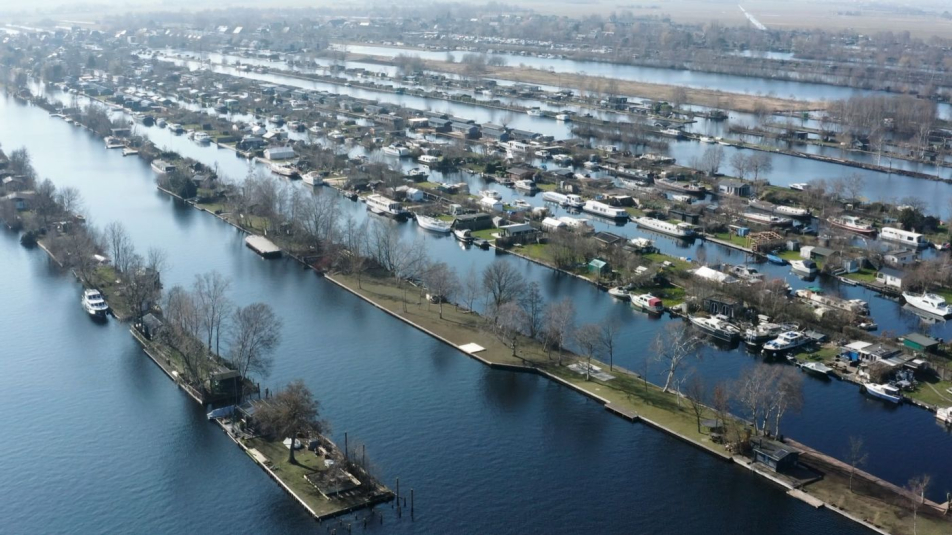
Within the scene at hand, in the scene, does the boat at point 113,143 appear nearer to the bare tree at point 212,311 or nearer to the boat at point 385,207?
the boat at point 385,207

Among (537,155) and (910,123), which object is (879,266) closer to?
(537,155)

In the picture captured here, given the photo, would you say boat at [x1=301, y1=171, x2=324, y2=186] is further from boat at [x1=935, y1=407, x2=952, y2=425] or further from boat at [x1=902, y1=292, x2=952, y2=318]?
boat at [x1=935, y1=407, x2=952, y2=425]

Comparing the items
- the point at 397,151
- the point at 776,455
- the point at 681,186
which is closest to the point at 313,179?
the point at 397,151

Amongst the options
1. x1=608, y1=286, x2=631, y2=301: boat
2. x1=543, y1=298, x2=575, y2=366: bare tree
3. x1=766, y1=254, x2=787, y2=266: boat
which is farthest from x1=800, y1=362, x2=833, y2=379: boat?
x1=766, y1=254, x2=787, y2=266: boat

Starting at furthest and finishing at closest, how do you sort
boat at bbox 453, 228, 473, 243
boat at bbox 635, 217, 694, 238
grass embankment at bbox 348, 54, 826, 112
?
1. grass embankment at bbox 348, 54, 826, 112
2. boat at bbox 635, 217, 694, 238
3. boat at bbox 453, 228, 473, 243

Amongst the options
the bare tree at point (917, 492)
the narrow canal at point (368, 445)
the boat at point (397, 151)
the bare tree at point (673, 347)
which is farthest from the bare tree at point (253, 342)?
the boat at point (397, 151)

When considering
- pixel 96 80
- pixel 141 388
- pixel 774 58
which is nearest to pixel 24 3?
pixel 96 80
